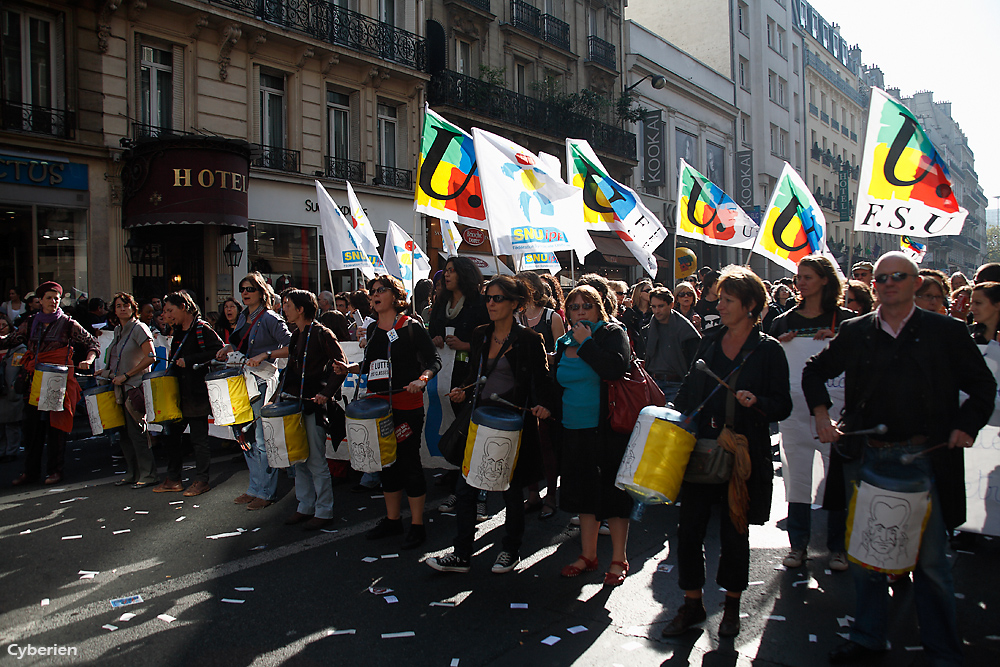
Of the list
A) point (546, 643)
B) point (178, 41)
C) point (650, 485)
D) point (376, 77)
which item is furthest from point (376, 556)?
point (376, 77)

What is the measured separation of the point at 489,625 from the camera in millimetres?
3830

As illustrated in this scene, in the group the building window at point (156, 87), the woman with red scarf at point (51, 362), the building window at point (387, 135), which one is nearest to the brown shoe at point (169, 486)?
the woman with red scarf at point (51, 362)

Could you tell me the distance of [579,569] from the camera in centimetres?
450

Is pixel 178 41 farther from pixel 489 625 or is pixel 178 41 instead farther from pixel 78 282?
pixel 489 625

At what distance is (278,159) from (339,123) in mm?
2381

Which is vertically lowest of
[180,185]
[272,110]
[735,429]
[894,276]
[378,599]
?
[378,599]

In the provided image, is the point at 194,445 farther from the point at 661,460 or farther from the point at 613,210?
the point at 613,210

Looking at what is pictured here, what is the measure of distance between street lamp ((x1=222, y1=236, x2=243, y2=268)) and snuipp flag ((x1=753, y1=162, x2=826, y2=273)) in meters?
11.4

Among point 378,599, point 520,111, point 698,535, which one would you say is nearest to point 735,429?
point 698,535

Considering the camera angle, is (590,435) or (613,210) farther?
(613,210)

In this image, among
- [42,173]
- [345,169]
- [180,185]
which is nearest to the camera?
[42,173]

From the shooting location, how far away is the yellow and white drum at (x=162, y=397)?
6.55 m

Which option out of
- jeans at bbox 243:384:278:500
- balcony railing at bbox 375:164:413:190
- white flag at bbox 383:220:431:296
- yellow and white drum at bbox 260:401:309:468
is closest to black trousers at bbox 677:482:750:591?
yellow and white drum at bbox 260:401:309:468

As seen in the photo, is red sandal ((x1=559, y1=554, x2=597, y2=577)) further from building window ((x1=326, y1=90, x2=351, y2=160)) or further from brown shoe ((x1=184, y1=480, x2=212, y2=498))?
building window ((x1=326, y1=90, x2=351, y2=160))
